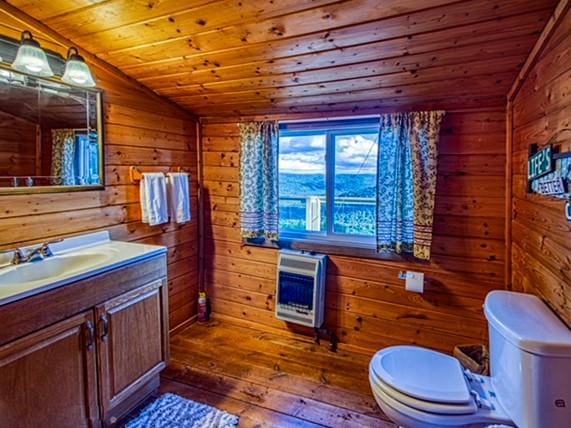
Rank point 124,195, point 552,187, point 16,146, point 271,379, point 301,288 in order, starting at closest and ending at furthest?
1. point 552,187
2. point 16,146
3. point 271,379
4. point 124,195
5. point 301,288

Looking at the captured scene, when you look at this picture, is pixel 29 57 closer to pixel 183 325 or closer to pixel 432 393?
pixel 183 325

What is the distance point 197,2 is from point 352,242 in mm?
1810

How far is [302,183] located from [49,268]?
5.84 ft

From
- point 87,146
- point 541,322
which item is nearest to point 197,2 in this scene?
point 87,146

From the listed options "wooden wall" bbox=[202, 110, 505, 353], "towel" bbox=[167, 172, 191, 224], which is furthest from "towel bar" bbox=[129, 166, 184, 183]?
"wooden wall" bbox=[202, 110, 505, 353]

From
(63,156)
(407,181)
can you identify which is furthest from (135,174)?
(407,181)

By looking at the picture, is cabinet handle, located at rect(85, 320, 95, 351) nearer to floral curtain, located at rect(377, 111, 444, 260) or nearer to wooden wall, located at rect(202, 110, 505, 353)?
wooden wall, located at rect(202, 110, 505, 353)

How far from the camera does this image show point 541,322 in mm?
1319

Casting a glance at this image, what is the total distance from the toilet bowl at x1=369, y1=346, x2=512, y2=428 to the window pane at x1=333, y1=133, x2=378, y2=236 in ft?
3.70

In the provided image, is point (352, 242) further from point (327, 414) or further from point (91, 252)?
point (91, 252)

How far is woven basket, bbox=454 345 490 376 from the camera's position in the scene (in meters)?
2.06

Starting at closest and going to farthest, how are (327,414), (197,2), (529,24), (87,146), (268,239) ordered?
1. (529,24)
2. (197,2)
3. (327,414)
4. (87,146)
5. (268,239)

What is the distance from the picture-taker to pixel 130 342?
1891mm

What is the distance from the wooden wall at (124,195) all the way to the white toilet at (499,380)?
1815 mm
